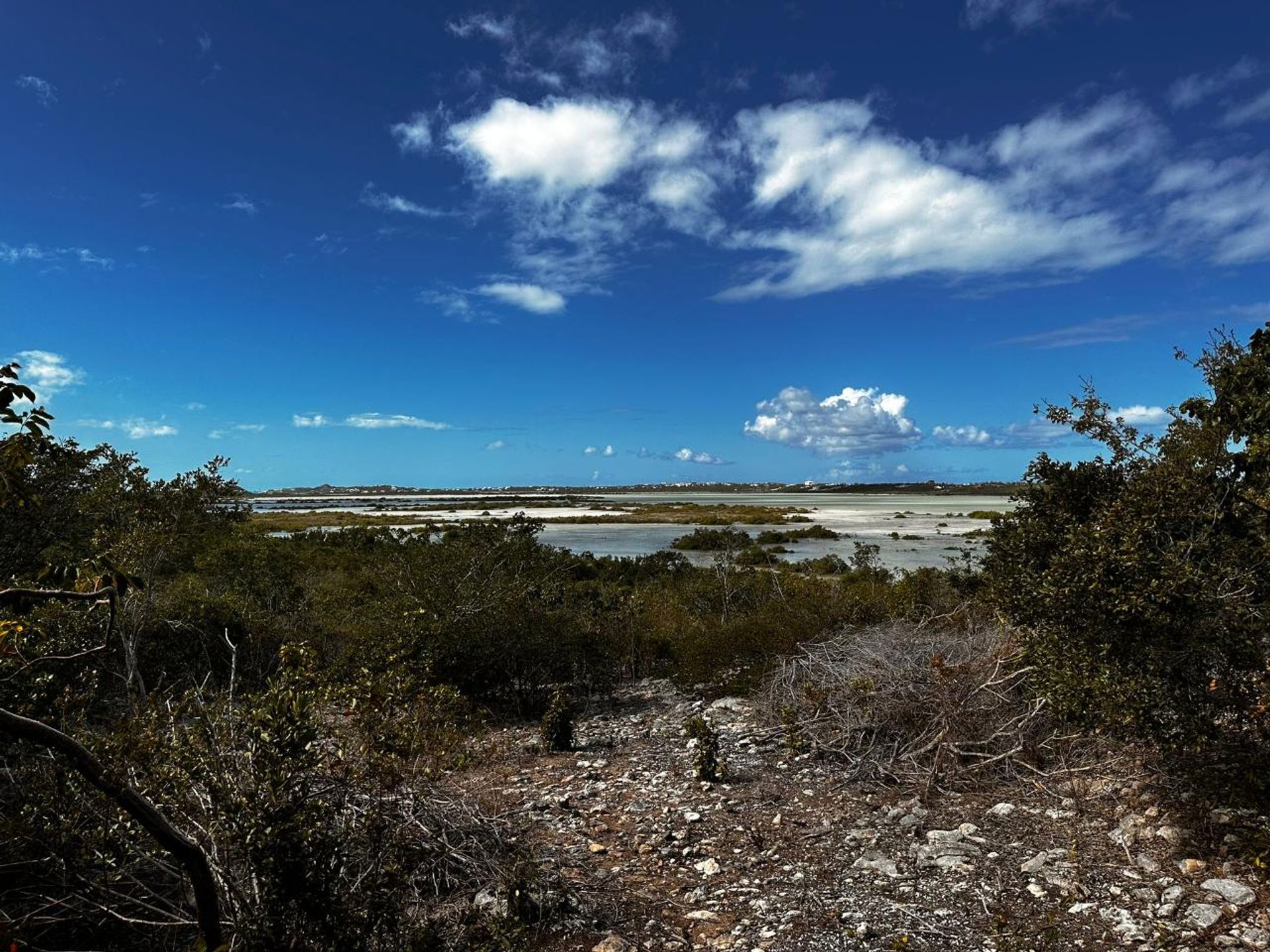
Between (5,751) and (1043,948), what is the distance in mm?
7142

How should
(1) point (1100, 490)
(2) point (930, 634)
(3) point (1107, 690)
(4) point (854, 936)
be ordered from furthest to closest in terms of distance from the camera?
(2) point (930, 634) → (1) point (1100, 490) → (3) point (1107, 690) → (4) point (854, 936)

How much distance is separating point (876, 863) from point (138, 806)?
219 inches

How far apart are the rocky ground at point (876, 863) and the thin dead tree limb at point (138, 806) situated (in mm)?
2995

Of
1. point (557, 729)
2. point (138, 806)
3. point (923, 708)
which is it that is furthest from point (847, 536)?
point (138, 806)

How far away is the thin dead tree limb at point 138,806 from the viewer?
2.31 meters

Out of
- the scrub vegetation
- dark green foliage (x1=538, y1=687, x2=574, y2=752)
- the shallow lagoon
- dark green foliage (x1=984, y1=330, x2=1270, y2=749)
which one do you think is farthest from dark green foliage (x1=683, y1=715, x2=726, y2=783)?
the shallow lagoon

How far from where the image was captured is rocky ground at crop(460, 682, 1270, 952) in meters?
5.03

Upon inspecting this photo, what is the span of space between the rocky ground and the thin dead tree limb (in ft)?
9.83

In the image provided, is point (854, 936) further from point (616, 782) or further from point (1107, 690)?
point (616, 782)

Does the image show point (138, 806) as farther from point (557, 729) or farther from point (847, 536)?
point (847, 536)

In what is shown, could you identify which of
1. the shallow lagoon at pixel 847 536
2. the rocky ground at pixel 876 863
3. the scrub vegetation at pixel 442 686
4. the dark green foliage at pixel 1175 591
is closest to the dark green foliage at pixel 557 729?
the scrub vegetation at pixel 442 686

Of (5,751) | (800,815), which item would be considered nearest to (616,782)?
(800,815)

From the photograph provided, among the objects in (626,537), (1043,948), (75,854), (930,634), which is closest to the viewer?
(75,854)

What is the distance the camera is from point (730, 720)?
10.6m
